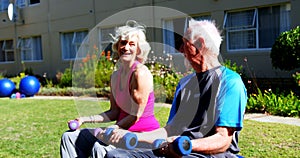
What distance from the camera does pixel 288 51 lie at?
8047mm

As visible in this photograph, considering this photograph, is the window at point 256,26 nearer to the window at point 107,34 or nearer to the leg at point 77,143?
the window at point 107,34

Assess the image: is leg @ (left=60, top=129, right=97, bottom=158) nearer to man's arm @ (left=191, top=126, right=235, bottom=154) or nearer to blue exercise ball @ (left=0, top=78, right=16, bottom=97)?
man's arm @ (left=191, top=126, right=235, bottom=154)

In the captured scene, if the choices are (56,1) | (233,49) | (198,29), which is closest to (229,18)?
(233,49)

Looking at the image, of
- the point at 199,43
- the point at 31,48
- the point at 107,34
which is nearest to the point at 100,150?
the point at 199,43

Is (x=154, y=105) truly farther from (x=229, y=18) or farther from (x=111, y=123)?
(x=229, y=18)

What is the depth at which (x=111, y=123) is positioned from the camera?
3.09 m

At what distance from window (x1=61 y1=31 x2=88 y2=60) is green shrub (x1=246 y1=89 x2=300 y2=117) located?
9.74 metres

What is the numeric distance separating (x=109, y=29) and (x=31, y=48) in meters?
13.5

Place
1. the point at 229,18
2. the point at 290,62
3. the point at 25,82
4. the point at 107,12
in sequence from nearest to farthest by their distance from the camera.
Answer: the point at 290,62 < the point at 229,18 < the point at 25,82 < the point at 107,12

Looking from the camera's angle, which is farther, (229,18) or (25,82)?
(25,82)

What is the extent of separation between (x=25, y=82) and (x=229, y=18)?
649 centimetres

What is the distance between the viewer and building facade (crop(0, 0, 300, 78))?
10.1 m

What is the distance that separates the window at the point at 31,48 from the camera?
17.6 m

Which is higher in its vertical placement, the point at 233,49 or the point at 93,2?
the point at 93,2
